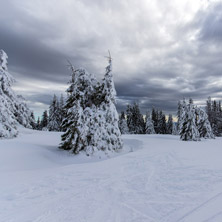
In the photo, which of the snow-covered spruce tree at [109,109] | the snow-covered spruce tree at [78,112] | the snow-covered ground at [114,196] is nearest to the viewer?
the snow-covered ground at [114,196]

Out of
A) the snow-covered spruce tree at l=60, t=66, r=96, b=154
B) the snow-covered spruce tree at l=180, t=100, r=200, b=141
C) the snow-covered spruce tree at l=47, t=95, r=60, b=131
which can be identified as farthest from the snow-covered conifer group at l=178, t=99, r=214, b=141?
the snow-covered spruce tree at l=47, t=95, r=60, b=131

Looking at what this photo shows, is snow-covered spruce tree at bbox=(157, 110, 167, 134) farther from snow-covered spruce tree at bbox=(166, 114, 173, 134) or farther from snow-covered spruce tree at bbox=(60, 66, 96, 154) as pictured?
snow-covered spruce tree at bbox=(60, 66, 96, 154)

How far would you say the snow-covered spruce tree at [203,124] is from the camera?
2274 cm

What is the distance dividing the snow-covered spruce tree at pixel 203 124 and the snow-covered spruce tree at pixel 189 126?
2.08 metres

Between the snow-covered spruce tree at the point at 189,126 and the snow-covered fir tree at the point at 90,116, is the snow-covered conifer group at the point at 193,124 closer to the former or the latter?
the snow-covered spruce tree at the point at 189,126

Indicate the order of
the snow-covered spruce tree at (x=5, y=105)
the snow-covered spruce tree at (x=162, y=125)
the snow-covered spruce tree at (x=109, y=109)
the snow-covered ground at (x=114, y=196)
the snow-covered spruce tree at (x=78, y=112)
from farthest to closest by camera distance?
the snow-covered spruce tree at (x=162, y=125), the snow-covered spruce tree at (x=109, y=109), the snow-covered spruce tree at (x=5, y=105), the snow-covered spruce tree at (x=78, y=112), the snow-covered ground at (x=114, y=196)

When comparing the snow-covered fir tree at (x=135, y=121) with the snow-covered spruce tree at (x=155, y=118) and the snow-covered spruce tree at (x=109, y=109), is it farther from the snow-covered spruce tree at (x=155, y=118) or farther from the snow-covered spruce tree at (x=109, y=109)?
the snow-covered spruce tree at (x=109, y=109)

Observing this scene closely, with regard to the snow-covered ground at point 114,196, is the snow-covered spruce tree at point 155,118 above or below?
above

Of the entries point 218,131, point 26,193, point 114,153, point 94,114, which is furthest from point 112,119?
point 218,131

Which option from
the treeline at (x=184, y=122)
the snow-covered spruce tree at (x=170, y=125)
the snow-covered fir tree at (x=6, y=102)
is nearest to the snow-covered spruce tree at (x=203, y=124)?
the treeline at (x=184, y=122)

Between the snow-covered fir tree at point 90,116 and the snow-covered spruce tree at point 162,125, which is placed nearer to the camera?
the snow-covered fir tree at point 90,116

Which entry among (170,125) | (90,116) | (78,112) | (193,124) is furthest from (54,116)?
(170,125)

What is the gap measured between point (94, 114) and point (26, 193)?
27.1 ft

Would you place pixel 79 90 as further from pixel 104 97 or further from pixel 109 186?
pixel 109 186
